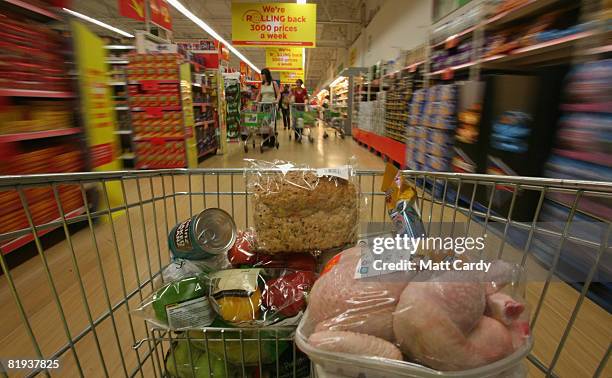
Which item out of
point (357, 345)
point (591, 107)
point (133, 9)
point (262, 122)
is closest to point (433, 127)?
point (591, 107)

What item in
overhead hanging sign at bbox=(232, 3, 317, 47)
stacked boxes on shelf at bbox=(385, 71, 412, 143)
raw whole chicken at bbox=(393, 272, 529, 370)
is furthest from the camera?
overhead hanging sign at bbox=(232, 3, 317, 47)

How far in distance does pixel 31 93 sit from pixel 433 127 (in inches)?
142

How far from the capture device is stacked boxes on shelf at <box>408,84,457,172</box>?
3.26 m

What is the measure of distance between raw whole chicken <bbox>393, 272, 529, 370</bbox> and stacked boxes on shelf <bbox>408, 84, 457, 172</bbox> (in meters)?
3.02

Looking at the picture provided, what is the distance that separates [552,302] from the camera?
5.07 ft

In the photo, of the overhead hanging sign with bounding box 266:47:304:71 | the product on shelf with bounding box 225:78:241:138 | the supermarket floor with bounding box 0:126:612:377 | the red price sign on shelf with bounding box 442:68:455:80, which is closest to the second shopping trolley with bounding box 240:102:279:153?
the product on shelf with bounding box 225:78:241:138

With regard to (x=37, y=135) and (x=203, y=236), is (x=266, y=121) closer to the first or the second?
(x=37, y=135)

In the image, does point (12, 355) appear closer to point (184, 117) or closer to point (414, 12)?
point (184, 117)

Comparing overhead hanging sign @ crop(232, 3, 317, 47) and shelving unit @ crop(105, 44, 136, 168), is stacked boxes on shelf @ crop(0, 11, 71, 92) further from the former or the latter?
overhead hanging sign @ crop(232, 3, 317, 47)

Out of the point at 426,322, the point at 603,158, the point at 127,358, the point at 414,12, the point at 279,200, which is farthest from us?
the point at 414,12

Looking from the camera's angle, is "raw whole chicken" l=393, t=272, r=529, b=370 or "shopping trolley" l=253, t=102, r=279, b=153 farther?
"shopping trolley" l=253, t=102, r=279, b=153

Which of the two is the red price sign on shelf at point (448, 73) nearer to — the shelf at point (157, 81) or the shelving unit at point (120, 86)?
the shelf at point (157, 81)

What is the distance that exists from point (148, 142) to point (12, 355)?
3.95m

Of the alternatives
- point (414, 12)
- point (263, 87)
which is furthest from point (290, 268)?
point (414, 12)
